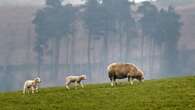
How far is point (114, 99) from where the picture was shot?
33938 mm

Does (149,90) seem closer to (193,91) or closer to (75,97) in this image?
(193,91)

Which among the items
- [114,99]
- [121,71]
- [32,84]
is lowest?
[114,99]

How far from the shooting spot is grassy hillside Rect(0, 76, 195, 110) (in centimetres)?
3144

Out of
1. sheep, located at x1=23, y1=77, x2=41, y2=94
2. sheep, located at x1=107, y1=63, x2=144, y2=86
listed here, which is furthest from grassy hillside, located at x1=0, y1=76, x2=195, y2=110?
sheep, located at x1=107, y1=63, x2=144, y2=86

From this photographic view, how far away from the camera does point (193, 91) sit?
35.4 meters

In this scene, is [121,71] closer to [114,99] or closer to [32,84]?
[114,99]

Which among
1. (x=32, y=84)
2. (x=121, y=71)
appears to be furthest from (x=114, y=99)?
(x=121, y=71)

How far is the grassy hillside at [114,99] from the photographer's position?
3144cm

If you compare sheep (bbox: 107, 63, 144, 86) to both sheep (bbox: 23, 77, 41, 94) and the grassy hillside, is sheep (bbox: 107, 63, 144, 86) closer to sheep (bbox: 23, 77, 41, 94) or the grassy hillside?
the grassy hillside

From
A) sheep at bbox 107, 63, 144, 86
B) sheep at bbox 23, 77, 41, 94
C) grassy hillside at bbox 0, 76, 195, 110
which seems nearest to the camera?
grassy hillside at bbox 0, 76, 195, 110

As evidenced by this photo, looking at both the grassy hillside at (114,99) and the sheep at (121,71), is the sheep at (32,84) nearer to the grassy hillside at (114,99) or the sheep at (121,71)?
the grassy hillside at (114,99)

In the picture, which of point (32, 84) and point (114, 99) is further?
point (32, 84)

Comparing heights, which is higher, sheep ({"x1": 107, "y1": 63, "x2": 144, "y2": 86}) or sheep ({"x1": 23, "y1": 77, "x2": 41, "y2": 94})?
sheep ({"x1": 107, "y1": 63, "x2": 144, "y2": 86})

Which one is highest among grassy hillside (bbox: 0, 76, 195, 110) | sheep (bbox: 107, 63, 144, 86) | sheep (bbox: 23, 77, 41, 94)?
sheep (bbox: 107, 63, 144, 86)
